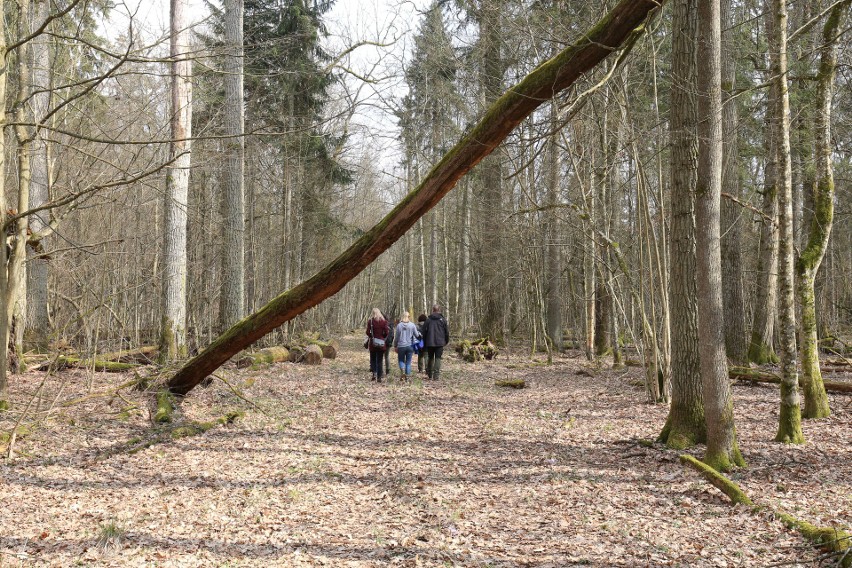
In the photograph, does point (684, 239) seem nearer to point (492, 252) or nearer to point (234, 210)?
point (234, 210)

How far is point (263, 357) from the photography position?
1505 centimetres

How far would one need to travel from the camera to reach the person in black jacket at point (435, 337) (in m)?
13.5

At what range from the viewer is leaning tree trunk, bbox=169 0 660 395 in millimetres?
5293

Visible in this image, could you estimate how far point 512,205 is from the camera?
1920 cm

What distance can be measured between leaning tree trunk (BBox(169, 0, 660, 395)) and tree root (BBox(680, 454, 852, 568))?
374cm

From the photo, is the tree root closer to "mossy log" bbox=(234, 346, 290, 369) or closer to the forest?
the forest

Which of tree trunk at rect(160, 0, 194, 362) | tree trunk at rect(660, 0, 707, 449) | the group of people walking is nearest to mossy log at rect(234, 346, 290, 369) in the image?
tree trunk at rect(160, 0, 194, 362)

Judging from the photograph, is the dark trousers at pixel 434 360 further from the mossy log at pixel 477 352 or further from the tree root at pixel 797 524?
A: the tree root at pixel 797 524

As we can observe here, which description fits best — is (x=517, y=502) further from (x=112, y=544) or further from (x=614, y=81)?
(x=614, y=81)

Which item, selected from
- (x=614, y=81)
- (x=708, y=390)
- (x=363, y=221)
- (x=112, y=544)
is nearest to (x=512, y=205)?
(x=614, y=81)

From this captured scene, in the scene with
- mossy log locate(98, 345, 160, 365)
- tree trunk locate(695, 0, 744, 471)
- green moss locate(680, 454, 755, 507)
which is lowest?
green moss locate(680, 454, 755, 507)

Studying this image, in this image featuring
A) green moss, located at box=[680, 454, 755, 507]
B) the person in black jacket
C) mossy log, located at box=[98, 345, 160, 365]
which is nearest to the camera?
green moss, located at box=[680, 454, 755, 507]

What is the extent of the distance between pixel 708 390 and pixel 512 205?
1392cm

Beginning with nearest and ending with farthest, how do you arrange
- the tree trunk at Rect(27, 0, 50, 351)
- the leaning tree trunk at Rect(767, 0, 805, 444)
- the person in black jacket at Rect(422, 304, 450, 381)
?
1. the leaning tree trunk at Rect(767, 0, 805, 444)
2. the tree trunk at Rect(27, 0, 50, 351)
3. the person in black jacket at Rect(422, 304, 450, 381)
